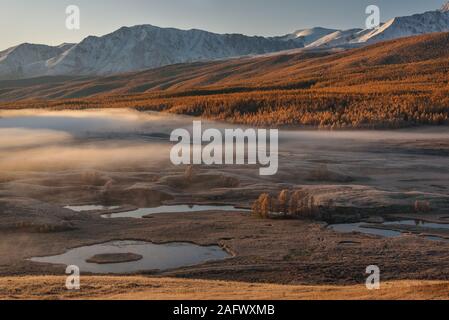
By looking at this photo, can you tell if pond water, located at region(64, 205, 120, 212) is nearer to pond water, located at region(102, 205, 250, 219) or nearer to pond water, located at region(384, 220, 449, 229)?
pond water, located at region(102, 205, 250, 219)

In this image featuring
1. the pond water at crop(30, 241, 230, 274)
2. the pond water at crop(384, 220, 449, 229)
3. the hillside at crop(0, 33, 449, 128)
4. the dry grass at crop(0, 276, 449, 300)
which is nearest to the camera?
the dry grass at crop(0, 276, 449, 300)

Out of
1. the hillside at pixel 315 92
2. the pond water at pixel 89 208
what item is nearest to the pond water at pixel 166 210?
the pond water at pixel 89 208

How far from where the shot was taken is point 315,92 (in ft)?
192

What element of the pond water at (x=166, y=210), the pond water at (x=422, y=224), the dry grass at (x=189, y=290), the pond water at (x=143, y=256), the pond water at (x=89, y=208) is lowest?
the pond water at (x=143, y=256)

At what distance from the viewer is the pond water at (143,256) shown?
1191 cm

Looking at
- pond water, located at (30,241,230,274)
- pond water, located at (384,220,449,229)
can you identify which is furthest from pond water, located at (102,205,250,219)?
pond water, located at (384,220,449,229)

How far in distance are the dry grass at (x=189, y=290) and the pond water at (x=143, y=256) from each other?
158 centimetres

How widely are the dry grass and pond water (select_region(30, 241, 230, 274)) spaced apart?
1.58m

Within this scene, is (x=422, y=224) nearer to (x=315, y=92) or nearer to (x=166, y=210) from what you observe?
(x=166, y=210)

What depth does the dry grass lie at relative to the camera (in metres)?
8.21

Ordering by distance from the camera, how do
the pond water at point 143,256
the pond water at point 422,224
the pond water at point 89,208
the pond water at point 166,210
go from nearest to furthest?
the pond water at point 143,256
the pond water at point 422,224
the pond water at point 166,210
the pond water at point 89,208

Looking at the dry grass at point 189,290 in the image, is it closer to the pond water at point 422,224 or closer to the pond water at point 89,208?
the pond water at point 422,224
